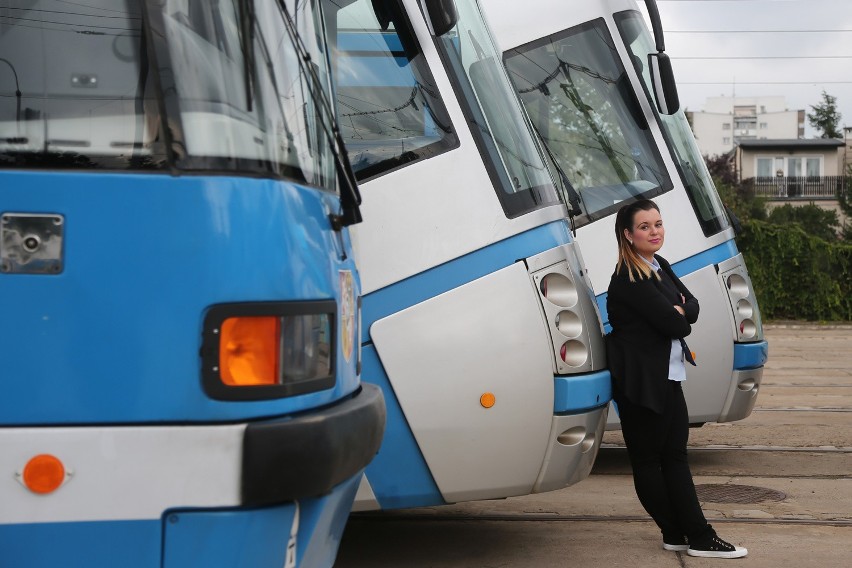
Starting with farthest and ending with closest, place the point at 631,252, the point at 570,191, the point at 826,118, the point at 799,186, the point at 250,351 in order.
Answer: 1. the point at 826,118
2. the point at 799,186
3. the point at 570,191
4. the point at 631,252
5. the point at 250,351

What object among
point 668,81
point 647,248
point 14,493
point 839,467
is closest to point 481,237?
point 647,248

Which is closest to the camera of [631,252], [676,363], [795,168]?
[676,363]

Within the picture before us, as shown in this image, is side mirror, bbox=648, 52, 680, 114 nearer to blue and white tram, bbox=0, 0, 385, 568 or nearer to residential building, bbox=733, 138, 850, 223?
blue and white tram, bbox=0, 0, 385, 568

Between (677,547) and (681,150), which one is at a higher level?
(681,150)

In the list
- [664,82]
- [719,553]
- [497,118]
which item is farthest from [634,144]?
[719,553]

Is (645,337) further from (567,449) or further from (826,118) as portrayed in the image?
(826,118)

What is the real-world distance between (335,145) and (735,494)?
4.76m

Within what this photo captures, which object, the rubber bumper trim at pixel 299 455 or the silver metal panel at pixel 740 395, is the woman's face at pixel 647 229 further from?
the rubber bumper trim at pixel 299 455

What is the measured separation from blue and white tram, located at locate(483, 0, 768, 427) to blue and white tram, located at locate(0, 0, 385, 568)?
478cm

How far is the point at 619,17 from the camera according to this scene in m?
7.93

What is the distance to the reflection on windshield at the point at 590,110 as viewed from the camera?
7824mm

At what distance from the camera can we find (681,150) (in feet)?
26.6

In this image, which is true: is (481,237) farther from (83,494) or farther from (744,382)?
(744,382)

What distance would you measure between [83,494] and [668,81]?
18.7 feet
